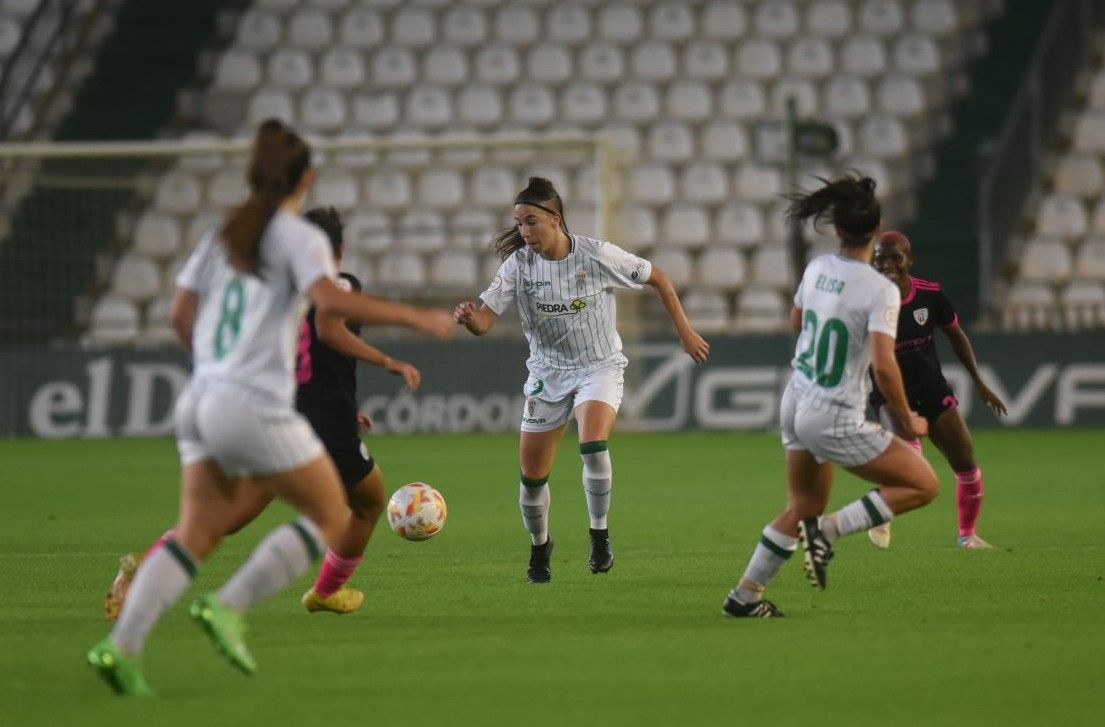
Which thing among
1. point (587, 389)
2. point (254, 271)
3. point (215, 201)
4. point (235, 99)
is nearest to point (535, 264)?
point (587, 389)

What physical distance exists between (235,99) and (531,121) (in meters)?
4.70

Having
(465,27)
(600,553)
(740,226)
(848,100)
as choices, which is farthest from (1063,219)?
(600,553)

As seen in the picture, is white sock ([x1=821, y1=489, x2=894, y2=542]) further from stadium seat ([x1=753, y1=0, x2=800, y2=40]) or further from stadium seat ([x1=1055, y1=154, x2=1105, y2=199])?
stadium seat ([x1=753, y1=0, x2=800, y2=40])

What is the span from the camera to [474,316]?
A: 980cm

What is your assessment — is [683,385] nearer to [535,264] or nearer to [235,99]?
[235,99]

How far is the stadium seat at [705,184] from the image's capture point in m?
26.1

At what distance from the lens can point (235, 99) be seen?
28344mm

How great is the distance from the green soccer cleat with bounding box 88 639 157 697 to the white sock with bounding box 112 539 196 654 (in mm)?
34

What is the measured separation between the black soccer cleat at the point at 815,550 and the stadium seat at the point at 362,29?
21.7 metres

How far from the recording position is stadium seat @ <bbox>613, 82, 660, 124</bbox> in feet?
→ 88.2

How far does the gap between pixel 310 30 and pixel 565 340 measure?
64.4 ft

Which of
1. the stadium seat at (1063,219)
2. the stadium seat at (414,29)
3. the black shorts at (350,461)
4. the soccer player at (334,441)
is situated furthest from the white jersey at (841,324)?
the stadium seat at (414,29)

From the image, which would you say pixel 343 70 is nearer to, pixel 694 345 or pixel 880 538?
pixel 880 538

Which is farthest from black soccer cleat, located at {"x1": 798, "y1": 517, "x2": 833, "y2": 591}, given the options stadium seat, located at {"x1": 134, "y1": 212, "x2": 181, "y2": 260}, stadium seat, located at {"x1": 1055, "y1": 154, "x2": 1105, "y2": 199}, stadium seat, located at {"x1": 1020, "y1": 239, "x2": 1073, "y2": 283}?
stadium seat, located at {"x1": 1055, "y1": 154, "x2": 1105, "y2": 199}
